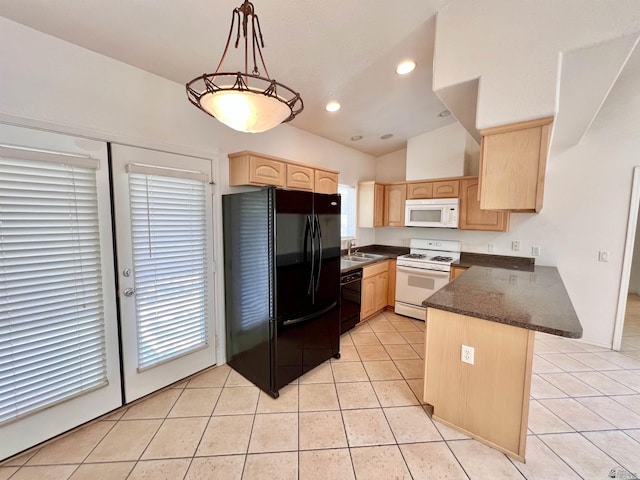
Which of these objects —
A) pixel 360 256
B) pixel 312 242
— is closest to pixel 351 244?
pixel 360 256

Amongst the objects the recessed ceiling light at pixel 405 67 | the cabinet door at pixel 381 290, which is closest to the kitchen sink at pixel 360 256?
the cabinet door at pixel 381 290

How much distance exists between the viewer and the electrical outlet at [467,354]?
176cm

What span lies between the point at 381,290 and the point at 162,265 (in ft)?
9.68

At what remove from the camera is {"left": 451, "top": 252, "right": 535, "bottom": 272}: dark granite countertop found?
342 centimetres

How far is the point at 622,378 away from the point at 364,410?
2550mm

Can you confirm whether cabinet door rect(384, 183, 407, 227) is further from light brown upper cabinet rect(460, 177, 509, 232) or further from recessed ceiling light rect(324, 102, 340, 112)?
recessed ceiling light rect(324, 102, 340, 112)

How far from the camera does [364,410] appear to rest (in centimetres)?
206

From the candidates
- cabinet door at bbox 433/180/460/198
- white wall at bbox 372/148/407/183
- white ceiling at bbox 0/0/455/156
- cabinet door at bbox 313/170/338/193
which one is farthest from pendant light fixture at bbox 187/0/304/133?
white wall at bbox 372/148/407/183

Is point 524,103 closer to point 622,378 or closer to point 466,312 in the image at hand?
point 466,312

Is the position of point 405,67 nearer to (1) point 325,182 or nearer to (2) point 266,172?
(1) point 325,182

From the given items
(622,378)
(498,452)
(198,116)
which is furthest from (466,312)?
(198,116)

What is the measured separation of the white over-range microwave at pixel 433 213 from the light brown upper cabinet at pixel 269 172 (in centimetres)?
172

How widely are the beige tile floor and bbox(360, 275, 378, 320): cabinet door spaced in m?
1.11

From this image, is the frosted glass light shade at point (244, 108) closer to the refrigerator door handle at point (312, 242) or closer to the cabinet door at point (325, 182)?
the refrigerator door handle at point (312, 242)
